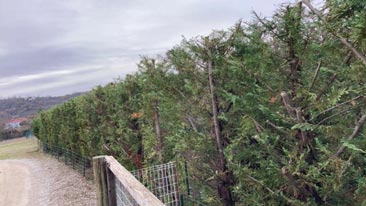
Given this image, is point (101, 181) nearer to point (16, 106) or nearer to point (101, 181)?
point (101, 181)

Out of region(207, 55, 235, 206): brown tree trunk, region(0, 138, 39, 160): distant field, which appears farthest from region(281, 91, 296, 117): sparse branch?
region(0, 138, 39, 160): distant field

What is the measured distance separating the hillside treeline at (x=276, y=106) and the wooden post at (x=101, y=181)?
123 cm

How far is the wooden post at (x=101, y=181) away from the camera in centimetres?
252

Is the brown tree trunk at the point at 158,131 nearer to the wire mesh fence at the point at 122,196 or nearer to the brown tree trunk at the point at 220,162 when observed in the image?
the brown tree trunk at the point at 220,162

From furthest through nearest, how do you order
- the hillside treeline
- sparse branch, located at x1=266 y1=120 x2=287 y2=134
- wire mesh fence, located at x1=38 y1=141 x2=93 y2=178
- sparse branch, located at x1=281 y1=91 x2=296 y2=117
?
wire mesh fence, located at x1=38 y1=141 x2=93 y2=178
sparse branch, located at x1=266 y1=120 x2=287 y2=134
sparse branch, located at x1=281 y1=91 x2=296 y2=117
the hillside treeline

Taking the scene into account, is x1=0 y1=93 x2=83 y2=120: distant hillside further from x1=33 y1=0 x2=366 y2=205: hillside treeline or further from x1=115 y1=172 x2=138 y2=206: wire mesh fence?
x1=115 y1=172 x2=138 y2=206: wire mesh fence

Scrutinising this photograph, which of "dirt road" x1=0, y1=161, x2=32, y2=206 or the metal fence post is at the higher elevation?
the metal fence post

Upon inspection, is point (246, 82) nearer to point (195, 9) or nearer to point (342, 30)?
point (342, 30)

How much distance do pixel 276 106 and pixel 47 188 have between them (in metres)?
10.2

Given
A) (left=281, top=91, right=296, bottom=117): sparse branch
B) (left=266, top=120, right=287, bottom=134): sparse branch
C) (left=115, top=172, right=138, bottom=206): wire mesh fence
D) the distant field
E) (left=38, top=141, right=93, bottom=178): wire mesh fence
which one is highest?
(left=281, top=91, right=296, bottom=117): sparse branch

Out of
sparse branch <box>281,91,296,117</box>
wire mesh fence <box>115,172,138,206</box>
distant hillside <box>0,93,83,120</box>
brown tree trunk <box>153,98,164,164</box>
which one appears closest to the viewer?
wire mesh fence <box>115,172,138,206</box>

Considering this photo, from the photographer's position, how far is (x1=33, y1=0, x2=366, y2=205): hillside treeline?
8.04 feet

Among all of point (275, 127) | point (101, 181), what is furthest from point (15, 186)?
point (275, 127)

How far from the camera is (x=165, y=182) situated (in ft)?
12.6
